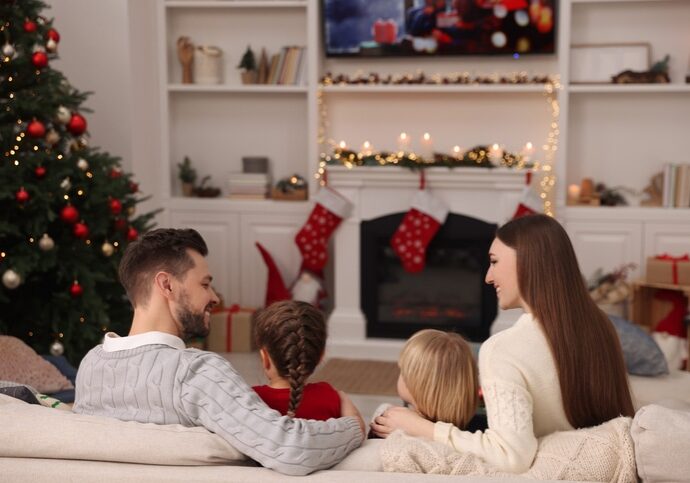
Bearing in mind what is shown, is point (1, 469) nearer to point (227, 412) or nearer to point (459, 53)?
point (227, 412)

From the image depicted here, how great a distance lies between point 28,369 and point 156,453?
6.53ft

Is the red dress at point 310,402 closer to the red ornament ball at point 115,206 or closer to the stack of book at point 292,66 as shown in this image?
the red ornament ball at point 115,206

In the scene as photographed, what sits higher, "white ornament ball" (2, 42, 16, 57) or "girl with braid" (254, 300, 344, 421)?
"white ornament ball" (2, 42, 16, 57)

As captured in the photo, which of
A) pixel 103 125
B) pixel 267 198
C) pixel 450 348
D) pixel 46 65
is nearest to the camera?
pixel 450 348

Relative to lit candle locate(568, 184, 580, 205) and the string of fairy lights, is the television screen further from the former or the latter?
lit candle locate(568, 184, 580, 205)

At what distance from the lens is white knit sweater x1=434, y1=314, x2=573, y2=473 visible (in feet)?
6.40

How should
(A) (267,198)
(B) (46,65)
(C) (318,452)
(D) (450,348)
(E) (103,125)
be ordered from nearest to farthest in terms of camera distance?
(C) (318,452) < (D) (450,348) < (B) (46,65) < (E) (103,125) < (A) (267,198)

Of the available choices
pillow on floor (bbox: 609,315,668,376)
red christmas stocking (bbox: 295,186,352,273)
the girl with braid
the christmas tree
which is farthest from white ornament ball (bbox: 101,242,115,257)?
the girl with braid

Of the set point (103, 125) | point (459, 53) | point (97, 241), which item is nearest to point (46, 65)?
point (97, 241)

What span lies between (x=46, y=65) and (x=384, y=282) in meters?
2.40

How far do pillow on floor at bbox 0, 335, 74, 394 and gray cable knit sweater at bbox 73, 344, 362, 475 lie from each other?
1.61 meters

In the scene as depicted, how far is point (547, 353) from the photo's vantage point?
2090mm

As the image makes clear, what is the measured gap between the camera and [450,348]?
2.16 m

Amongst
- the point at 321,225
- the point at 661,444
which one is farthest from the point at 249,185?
the point at 661,444
